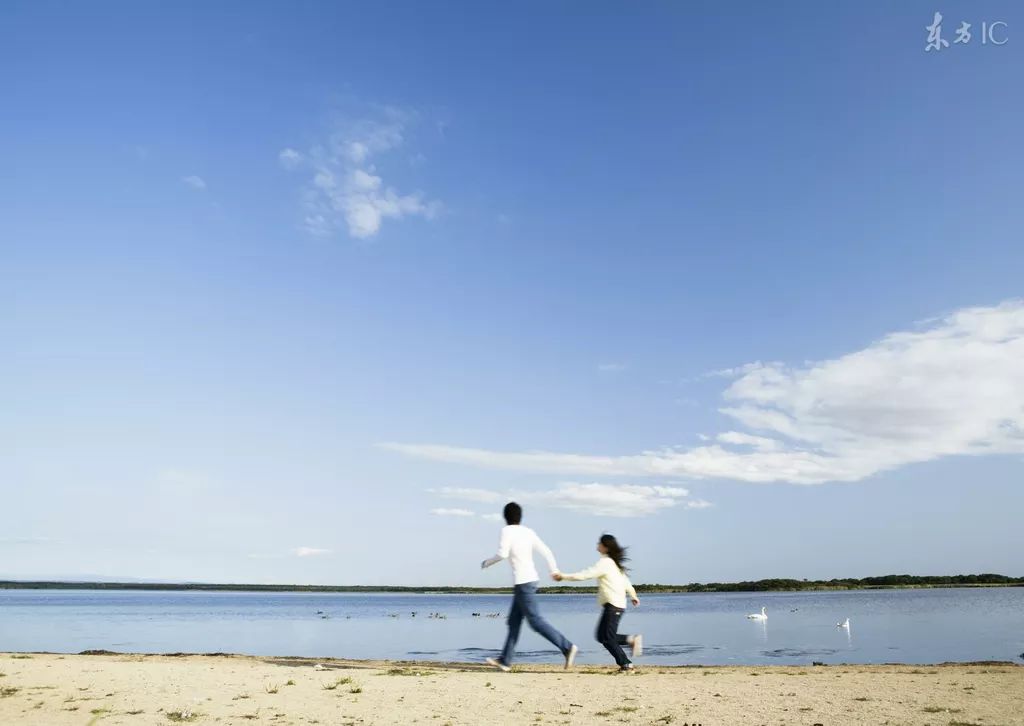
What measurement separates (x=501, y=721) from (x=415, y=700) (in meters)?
1.96

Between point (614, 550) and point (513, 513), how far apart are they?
1996 millimetres

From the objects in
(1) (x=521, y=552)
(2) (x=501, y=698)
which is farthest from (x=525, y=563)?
(2) (x=501, y=698)

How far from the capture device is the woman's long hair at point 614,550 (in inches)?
510

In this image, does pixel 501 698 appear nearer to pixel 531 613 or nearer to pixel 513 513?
pixel 531 613

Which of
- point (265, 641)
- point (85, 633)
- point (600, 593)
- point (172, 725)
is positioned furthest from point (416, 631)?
point (172, 725)

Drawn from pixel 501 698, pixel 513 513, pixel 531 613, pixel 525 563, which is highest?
pixel 513 513

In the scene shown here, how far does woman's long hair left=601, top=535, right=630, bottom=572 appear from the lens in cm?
1295

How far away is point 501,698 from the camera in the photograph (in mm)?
10250

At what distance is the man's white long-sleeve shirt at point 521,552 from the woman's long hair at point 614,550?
1.26 meters

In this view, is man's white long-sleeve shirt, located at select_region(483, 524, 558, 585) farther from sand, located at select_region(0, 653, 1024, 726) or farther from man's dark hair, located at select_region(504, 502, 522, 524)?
sand, located at select_region(0, 653, 1024, 726)

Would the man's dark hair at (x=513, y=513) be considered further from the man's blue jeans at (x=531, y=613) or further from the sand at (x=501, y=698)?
the sand at (x=501, y=698)

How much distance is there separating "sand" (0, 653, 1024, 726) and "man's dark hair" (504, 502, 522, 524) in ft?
7.84

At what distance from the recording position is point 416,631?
1802 inches

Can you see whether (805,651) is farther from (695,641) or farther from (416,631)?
(416,631)
